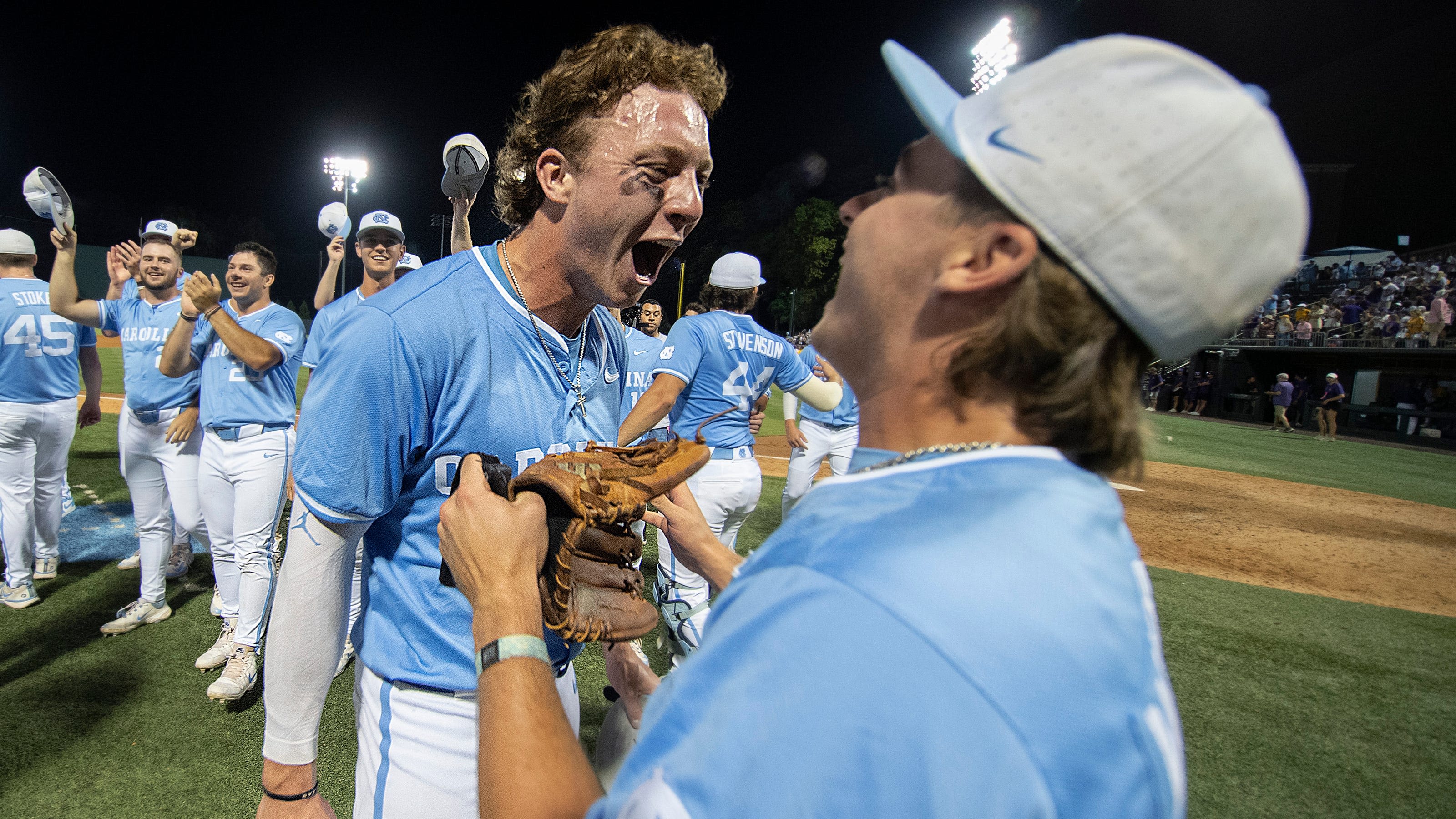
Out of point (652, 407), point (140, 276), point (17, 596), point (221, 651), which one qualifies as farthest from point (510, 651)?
point (17, 596)

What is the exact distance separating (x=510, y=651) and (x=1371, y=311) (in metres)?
35.2

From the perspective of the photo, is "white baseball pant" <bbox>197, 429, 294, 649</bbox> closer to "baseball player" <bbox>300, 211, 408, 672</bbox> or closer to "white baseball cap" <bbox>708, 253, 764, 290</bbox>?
"baseball player" <bbox>300, 211, 408, 672</bbox>

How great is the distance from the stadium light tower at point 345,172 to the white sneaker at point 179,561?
21053 millimetres

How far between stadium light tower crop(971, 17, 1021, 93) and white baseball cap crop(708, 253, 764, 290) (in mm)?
19592

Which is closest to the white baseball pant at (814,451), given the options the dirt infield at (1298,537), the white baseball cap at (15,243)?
the dirt infield at (1298,537)

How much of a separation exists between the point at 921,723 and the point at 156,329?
5727 mm

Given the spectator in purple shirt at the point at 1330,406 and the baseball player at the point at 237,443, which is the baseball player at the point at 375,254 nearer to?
the baseball player at the point at 237,443

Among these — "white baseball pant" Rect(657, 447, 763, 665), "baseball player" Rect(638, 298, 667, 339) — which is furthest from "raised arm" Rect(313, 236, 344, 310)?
"white baseball pant" Rect(657, 447, 763, 665)

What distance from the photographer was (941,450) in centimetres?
81

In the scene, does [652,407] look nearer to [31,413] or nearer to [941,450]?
[941,450]

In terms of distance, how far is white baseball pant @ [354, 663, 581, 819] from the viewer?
1.49 m

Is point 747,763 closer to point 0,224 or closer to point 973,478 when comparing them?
point 973,478

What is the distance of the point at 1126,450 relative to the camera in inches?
33.8

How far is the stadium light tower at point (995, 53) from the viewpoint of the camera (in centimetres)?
2075
